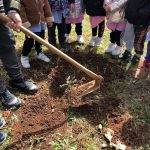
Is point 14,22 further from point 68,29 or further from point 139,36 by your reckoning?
point 68,29

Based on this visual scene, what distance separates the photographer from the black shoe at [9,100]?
178 inches

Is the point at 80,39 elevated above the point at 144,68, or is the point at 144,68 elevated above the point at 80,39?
the point at 80,39

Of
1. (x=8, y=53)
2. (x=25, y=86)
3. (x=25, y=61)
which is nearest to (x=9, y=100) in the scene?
(x=25, y=86)

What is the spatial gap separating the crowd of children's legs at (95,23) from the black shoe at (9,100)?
0.95 metres

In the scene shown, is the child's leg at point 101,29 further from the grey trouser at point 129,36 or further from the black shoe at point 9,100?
the black shoe at point 9,100

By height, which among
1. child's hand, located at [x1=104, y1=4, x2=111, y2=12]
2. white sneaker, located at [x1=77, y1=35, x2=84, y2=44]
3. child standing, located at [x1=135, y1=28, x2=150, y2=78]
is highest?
child's hand, located at [x1=104, y1=4, x2=111, y2=12]

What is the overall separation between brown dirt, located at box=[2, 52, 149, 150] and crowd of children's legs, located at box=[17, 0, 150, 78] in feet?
1.21

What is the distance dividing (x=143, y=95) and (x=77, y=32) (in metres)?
1.95

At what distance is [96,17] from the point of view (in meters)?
5.77

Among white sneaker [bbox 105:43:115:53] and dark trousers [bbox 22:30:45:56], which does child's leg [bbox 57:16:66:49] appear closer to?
dark trousers [bbox 22:30:45:56]

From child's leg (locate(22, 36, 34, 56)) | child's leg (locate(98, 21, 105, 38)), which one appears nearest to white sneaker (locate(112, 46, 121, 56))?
child's leg (locate(98, 21, 105, 38))

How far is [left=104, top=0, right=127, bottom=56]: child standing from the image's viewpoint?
533 cm

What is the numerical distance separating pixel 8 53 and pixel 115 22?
1.95 m

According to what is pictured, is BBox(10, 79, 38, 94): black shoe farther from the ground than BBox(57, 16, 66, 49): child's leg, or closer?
closer
